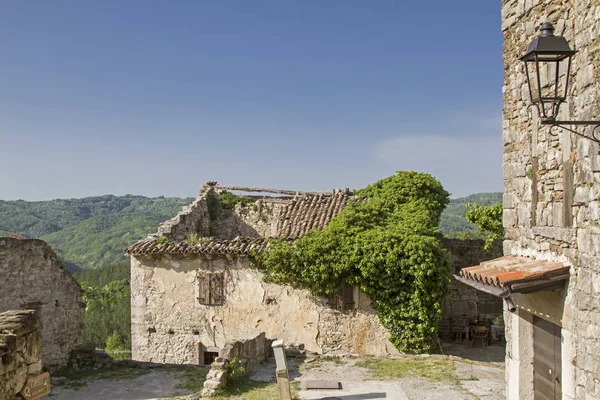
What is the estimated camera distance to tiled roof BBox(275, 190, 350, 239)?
59.6 feet

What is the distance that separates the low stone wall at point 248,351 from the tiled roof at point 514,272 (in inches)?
258

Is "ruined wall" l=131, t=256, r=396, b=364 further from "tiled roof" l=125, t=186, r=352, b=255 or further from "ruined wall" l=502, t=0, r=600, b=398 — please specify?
"ruined wall" l=502, t=0, r=600, b=398

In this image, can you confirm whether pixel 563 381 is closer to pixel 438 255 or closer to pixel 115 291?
pixel 438 255

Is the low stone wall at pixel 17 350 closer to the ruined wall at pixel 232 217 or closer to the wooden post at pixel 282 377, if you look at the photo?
the wooden post at pixel 282 377

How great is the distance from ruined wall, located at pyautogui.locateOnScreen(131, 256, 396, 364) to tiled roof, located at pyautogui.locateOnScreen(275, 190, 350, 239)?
204cm

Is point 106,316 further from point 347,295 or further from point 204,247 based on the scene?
point 347,295

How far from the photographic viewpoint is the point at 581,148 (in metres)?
5.91

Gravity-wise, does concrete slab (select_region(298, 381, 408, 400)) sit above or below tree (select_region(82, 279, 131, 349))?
above

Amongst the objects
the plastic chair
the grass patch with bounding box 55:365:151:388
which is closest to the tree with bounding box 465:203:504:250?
the plastic chair

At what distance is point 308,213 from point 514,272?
12968mm

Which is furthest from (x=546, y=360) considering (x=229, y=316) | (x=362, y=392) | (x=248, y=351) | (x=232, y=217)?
(x=232, y=217)

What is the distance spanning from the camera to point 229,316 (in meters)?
16.8

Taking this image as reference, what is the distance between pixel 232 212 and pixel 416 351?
35.1 feet

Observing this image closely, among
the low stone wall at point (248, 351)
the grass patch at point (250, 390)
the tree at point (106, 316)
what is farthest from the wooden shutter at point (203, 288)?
the tree at point (106, 316)
